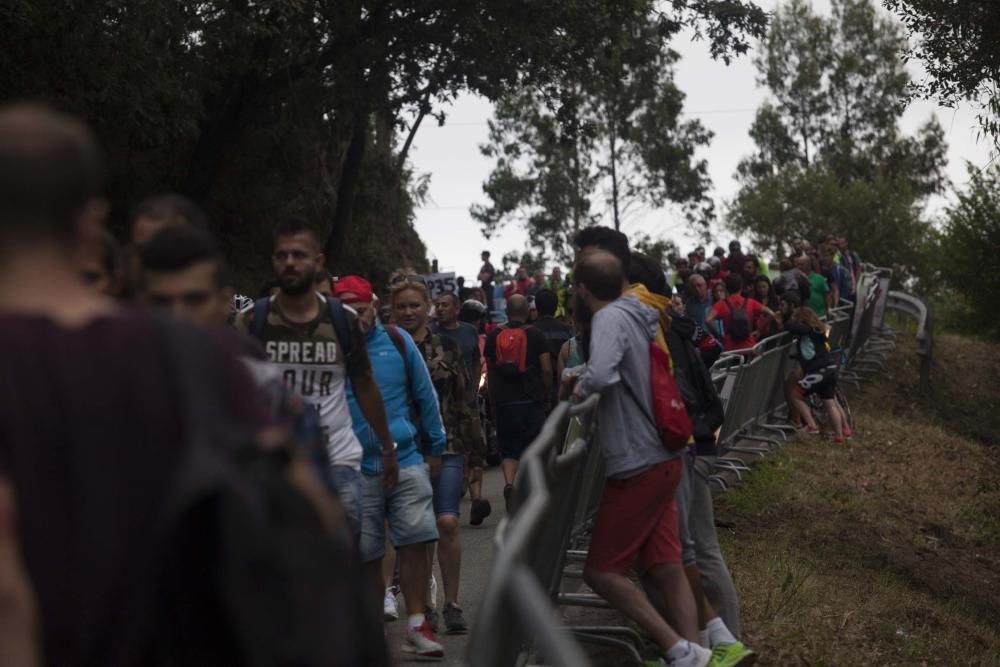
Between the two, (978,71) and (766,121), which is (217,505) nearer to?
(978,71)

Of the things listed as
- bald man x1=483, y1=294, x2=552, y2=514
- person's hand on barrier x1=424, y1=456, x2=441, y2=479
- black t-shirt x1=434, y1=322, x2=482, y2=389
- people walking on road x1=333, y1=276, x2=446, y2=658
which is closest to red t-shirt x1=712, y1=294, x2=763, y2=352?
bald man x1=483, y1=294, x2=552, y2=514

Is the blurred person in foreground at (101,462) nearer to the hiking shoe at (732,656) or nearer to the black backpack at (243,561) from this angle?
the black backpack at (243,561)

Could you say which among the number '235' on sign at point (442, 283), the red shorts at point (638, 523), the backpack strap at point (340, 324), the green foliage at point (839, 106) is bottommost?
the red shorts at point (638, 523)

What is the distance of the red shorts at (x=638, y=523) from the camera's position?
6945 mm

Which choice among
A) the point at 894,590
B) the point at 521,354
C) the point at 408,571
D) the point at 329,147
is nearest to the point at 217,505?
the point at 408,571

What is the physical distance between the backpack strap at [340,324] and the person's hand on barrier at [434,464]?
97.3 inches

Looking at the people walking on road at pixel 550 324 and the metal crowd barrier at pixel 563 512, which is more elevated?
the people walking on road at pixel 550 324

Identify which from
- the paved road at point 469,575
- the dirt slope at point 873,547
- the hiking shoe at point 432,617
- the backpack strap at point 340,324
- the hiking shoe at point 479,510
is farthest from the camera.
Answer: the hiking shoe at point 479,510

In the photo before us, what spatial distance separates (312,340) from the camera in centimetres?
621

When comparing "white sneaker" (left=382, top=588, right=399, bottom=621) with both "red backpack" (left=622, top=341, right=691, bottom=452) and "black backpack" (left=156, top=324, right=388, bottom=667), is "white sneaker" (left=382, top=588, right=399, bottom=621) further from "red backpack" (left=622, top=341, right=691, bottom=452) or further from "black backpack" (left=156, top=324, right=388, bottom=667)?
"black backpack" (left=156, top=324, right=388, bottom=667)

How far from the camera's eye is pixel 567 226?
71.1 m

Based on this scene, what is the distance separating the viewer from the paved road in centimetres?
840

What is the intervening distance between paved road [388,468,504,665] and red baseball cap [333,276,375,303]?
61.6 inches

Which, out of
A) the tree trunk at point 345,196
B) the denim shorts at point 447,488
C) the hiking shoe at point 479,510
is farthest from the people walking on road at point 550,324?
the tree trunk at point 345,196
